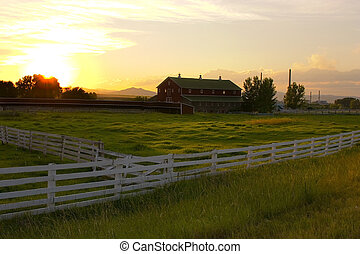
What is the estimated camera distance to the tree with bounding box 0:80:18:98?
9519cm

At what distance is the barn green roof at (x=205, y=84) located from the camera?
83688 millimetres

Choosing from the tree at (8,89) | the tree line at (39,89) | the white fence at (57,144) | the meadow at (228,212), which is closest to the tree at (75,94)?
the tree line at (39,89)

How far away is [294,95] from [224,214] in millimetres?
106318

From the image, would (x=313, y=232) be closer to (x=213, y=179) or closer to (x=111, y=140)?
(x=213, y=179)

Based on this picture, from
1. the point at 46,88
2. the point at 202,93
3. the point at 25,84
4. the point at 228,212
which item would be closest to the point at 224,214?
the point at 228,212

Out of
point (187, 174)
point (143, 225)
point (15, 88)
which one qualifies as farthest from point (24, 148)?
point (15, 88)

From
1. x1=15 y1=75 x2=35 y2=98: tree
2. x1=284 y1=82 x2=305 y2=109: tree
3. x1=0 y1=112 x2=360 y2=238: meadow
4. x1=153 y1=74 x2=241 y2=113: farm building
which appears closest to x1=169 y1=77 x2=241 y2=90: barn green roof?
x1=153 y1=74 x2=241 y2=113: farm building

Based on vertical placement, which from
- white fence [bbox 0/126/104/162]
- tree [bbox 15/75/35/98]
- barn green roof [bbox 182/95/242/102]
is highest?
tree [bbox 15/75/35/98]

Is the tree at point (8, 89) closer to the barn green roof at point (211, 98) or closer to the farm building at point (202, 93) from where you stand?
the farm building at point (202, 93)

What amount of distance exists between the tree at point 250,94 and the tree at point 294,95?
67.3 feet

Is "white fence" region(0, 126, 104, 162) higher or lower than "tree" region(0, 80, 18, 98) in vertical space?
lower

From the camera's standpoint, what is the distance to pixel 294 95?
10981 cm

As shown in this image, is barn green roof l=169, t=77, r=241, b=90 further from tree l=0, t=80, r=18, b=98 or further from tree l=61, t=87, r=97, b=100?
tree l=0, t=80, r=18, b=98

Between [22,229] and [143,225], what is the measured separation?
9.93 ft
